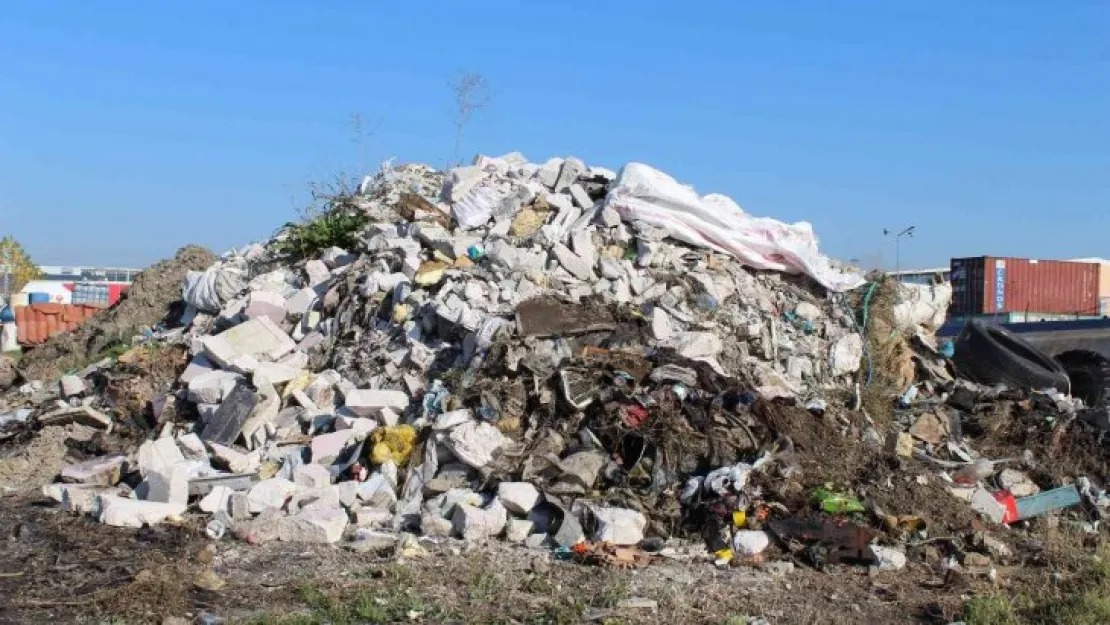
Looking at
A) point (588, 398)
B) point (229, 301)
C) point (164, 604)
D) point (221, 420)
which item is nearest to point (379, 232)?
point (229, 301)

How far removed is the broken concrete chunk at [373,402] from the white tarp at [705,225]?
3.00 m

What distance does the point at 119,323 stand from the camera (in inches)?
488

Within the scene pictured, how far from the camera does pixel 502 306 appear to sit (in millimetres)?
8547

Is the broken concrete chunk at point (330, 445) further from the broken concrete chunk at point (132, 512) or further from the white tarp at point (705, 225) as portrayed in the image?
the white tarp at point (705, 225)

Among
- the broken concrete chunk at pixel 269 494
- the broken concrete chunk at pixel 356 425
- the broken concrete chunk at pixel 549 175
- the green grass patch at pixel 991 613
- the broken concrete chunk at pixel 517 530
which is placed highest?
the broken concrete chunk at pixel 549 175

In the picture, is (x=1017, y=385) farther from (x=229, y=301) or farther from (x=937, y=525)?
(x=229, y=301)

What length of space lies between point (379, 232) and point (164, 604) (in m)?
5.87

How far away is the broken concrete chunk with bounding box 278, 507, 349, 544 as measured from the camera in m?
6.19

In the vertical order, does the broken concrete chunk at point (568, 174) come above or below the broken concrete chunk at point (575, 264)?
above

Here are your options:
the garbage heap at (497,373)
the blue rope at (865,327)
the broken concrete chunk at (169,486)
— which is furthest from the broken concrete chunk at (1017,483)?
the broken concrete chunk at (169,486)

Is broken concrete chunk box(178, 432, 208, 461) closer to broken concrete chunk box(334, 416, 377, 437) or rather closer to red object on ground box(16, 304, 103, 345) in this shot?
broken concrete chunk box(334, 416, 377, 437)

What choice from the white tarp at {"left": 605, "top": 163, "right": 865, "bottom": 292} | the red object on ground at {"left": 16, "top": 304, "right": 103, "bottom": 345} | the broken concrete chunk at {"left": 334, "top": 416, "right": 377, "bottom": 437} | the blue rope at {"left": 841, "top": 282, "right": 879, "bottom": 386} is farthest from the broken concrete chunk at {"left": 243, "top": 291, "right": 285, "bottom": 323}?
the red object on ground at {"left": 16, "top": 304, "right": 103, "bottom": 345}

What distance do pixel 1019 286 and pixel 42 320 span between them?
23.2m

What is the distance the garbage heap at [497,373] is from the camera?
6.53 m
